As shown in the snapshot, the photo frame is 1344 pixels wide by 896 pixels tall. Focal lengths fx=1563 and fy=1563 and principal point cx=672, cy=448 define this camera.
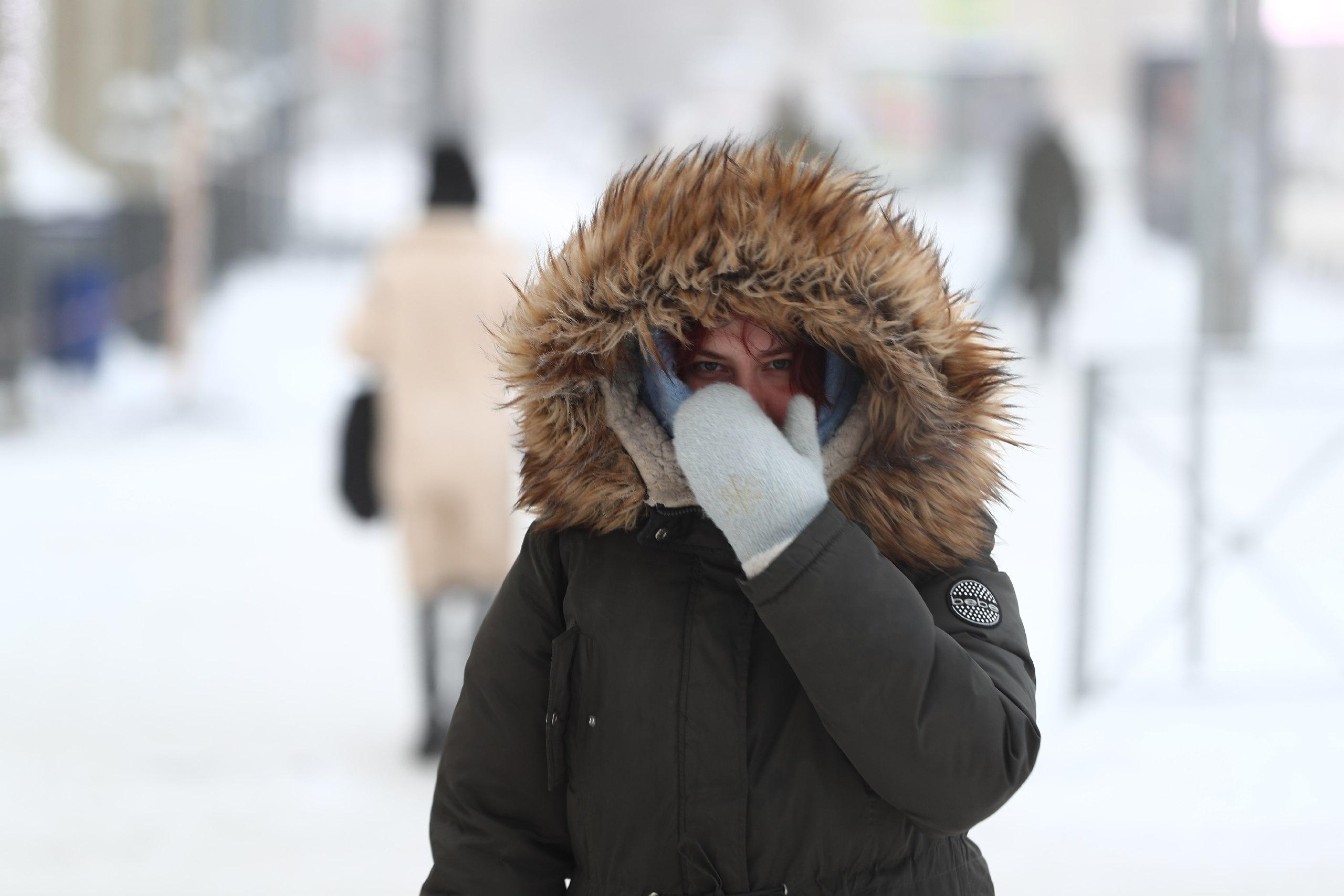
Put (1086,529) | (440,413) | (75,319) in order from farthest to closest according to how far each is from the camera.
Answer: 1. (75,319)
2. (1086,529)
3. (440,413)

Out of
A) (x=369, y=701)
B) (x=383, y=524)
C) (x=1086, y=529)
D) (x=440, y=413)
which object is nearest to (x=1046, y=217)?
(x=1086, y=529)

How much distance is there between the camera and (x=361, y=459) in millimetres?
4465

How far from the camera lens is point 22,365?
11.1 m

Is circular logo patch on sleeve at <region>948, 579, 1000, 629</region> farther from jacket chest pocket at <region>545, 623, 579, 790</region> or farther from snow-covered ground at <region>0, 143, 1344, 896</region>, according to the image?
snow-covered ground at <region>0, 143, 1344, 896</region>

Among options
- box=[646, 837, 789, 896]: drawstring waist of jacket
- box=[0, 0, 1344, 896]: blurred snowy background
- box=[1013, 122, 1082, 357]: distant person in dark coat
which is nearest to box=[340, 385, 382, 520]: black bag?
box=[0, 0, 1344, 896]: blurred snowy background

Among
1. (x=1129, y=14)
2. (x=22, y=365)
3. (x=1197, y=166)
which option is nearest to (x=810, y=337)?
(x=1197, y=166)

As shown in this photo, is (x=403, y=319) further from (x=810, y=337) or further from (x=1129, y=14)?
(x=1129, y=14)

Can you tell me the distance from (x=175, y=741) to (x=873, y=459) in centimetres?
359

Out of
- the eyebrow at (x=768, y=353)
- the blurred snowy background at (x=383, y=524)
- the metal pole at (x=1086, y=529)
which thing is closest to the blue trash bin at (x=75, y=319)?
the blurred snowy background at (x=383, y=524)

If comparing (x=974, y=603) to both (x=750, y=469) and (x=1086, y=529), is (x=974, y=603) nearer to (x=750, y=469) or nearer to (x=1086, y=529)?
(x=750, y=469)

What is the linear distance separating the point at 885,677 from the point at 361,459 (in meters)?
3.24

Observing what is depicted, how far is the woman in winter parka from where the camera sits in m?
1.45

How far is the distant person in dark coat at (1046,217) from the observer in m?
13.4

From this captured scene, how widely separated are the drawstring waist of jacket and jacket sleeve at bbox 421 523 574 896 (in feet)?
0.60
